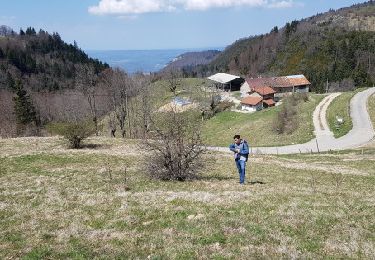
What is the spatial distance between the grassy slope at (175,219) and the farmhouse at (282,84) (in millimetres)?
103707

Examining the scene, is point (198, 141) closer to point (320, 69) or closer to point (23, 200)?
point (23, 200)

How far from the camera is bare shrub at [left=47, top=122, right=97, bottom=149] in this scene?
36.6 meters

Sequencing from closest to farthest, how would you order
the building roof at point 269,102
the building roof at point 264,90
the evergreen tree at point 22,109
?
the evergreen tree at point 22,109, the building roof at point 269,102, the building roof at point 264,90

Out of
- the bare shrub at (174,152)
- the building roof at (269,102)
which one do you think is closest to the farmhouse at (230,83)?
the building roof at (269,102)

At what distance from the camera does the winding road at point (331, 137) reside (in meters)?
62.2

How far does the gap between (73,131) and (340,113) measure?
194 ft

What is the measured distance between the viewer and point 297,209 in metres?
14.7

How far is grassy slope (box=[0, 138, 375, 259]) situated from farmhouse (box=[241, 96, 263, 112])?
8253 cm

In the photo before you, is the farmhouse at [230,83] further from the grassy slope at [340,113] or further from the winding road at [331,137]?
the winding road at [331,137]

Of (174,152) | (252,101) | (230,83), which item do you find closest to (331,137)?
(252,101)

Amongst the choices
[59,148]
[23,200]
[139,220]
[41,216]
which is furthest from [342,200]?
[59,148]

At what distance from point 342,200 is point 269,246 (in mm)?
6958

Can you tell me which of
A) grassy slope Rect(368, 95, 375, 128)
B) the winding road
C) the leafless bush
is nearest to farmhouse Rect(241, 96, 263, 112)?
the leafless bush

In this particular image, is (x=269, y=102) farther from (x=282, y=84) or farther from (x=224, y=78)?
(x=224, y=78)
